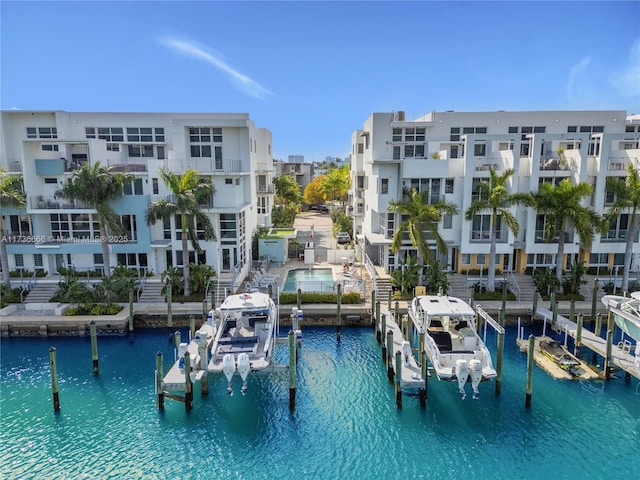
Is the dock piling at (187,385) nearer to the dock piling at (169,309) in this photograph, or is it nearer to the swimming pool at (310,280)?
the dock piling at (169,309)

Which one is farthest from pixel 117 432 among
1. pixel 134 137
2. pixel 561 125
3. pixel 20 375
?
pixel 561 125

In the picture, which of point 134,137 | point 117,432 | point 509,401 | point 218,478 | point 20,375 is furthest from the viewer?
point 134,137

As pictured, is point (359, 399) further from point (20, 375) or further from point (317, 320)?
point (20, 375)

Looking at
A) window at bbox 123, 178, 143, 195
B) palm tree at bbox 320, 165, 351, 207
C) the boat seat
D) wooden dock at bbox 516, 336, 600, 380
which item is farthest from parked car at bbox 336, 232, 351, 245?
the boat seat

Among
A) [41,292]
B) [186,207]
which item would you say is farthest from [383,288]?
[41,292]

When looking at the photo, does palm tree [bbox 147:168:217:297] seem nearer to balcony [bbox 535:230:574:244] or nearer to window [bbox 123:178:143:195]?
window [bbox 123:178:143:195]

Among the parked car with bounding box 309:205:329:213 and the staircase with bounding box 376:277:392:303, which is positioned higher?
the parked car with bounding box 309:205:329:213

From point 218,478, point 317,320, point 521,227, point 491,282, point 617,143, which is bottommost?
point 218,478

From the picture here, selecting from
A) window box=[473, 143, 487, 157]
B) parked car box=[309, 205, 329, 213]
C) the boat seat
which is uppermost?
window box=[473, 143, 487, 157]
